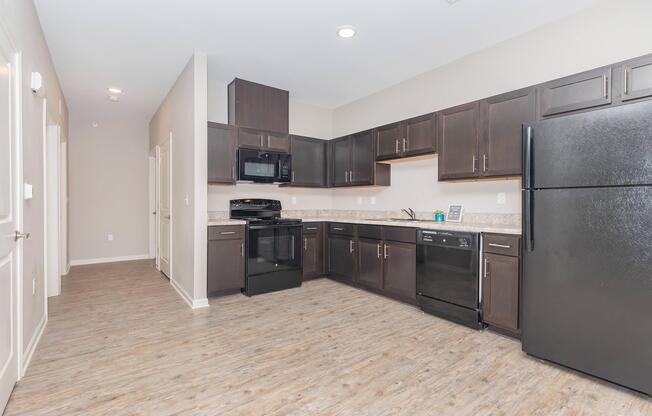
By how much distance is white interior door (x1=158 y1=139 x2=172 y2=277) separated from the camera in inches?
186

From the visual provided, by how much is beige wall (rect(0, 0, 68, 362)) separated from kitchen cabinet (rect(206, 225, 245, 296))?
1.44 m

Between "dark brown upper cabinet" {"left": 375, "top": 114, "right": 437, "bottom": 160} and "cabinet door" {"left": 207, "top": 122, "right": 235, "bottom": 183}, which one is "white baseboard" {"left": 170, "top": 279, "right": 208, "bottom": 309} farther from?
"dark brown upper cabinet" {"left": 375, "top": 114, "right": 437, "bottom": 160}

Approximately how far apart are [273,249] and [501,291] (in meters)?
2.51

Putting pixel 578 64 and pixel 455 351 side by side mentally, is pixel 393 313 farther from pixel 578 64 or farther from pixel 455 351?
pixel 578 64

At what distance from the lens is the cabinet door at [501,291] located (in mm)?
2672

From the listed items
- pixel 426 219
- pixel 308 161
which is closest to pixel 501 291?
pixel 426 219

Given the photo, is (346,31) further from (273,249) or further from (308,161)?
(273,249)

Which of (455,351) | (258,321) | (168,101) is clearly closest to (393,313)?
(455,351)

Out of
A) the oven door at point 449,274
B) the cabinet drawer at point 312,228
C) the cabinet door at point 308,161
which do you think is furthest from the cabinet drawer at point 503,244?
the cabinet door at point 308,161

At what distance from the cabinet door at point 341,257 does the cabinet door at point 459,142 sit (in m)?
1.54

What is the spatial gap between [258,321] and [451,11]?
322cm

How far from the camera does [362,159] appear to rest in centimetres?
452

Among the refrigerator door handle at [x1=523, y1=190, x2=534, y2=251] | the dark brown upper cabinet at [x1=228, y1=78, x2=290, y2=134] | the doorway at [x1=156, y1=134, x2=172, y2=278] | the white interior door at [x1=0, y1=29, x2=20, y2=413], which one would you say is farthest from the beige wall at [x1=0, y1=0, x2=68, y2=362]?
the refrigerator door handle at [x1=523, y1=190, x2=534, y2=251]

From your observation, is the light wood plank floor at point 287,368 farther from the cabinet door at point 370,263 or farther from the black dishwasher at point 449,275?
the cabinet door at point 370,263
